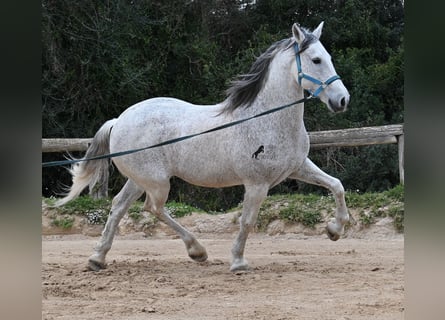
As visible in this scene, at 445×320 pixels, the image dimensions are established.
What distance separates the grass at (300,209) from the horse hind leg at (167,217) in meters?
3.05

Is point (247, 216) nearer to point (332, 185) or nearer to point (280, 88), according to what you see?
point (332, 185)

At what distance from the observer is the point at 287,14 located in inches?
→ 639

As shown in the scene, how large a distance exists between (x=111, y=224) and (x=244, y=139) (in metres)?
1.59

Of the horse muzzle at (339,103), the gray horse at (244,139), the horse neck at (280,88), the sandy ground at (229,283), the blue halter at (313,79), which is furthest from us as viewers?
the horse neck at (280,88)

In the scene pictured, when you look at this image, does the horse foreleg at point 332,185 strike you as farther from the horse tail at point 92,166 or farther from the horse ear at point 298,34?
the horse tail at point 92,166

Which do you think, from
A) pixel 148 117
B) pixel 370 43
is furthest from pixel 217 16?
pixel 148 117

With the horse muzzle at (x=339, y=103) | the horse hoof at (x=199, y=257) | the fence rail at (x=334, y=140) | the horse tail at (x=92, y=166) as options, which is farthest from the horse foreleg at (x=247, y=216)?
the fence rail at (x=334, y=140)

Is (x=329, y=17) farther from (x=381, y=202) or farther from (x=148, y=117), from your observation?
(x=148, y=117)

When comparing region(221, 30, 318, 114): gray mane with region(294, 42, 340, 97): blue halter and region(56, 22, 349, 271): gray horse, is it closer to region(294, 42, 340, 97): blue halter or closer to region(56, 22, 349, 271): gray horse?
region(56, 22, 349, 271): gray horse

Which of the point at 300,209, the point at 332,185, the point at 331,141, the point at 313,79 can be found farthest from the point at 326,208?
the point at 313,79

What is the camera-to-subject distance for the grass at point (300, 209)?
8875 millimetres

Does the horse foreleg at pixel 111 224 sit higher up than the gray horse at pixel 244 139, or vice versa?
the gray horse at pixel 244 139

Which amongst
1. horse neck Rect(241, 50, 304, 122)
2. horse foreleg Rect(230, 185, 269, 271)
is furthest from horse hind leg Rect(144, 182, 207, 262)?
horse neck Rect(241, 50, 304, 122)
